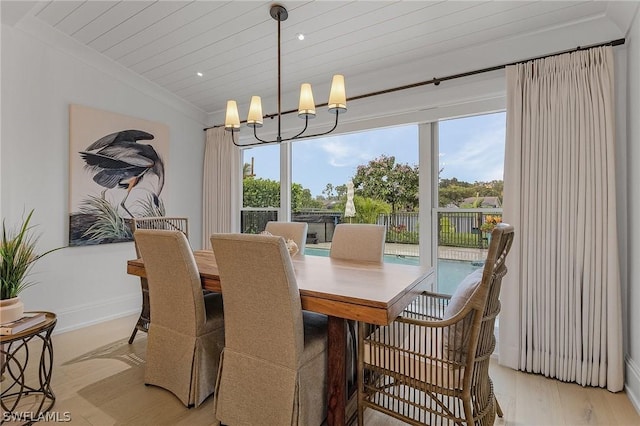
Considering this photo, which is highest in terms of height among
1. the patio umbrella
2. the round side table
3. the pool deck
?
the patio umbrella

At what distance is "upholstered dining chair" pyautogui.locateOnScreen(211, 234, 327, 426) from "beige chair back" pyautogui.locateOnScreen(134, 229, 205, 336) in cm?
31

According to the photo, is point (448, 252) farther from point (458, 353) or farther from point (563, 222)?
point (458, 353)

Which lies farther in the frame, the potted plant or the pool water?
the pool water

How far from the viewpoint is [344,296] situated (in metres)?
1.58

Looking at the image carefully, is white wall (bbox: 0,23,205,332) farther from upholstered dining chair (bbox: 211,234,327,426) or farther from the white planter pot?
upholstered dining chair (bbox: 211,234,327,426)

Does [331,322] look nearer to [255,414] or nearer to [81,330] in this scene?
[255,414]

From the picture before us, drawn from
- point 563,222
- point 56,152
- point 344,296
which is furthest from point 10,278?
point 563,222

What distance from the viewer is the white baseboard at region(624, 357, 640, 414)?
2.02 meters

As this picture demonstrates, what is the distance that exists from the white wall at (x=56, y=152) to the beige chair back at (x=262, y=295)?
2.52m

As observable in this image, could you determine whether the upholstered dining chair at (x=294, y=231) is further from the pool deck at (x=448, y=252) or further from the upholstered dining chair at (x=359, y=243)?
the pool deck at (x=448, y=252)

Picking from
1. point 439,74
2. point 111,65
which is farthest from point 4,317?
point 439,74

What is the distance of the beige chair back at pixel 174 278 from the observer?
1.96 m

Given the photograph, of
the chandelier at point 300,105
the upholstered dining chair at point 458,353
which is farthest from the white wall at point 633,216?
the chandelier at point 300,105

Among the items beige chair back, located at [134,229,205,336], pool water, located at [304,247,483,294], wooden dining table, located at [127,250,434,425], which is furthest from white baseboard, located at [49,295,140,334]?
pool water, located at [304,247,483,294]
